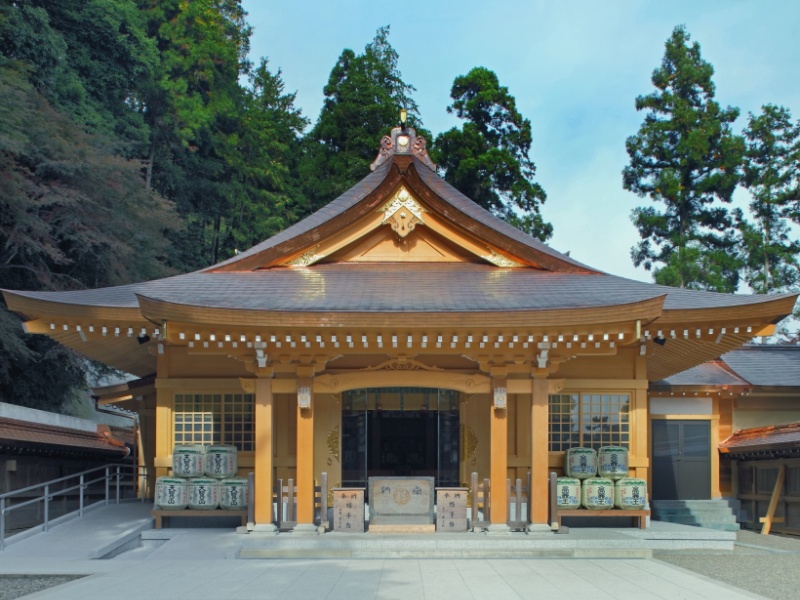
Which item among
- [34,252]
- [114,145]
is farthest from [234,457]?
[114,145]

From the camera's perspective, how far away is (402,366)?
45.0 feet

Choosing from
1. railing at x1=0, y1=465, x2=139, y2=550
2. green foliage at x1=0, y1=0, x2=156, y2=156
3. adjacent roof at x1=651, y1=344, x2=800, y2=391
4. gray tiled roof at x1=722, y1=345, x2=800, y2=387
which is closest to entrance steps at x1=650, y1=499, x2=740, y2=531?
adjacent roof at x1=651, y1=344, x2=800, y2=391

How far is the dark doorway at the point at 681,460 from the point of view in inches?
707

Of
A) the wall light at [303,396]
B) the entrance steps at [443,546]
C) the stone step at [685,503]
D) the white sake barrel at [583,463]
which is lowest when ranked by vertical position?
the stone step at [685,503]

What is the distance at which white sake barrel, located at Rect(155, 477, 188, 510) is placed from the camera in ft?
44.5

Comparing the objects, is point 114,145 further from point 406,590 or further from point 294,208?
point 406,590

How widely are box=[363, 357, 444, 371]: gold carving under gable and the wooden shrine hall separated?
33 millimetres

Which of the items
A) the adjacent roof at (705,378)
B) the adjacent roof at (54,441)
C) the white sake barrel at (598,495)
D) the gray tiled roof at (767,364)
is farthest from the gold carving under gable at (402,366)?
the gray tiled roof at (767,364)

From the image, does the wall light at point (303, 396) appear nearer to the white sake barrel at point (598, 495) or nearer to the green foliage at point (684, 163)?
the white sake barrel at point (598, 495)

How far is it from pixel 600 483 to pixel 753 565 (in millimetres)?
2521

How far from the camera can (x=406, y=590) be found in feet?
30.6

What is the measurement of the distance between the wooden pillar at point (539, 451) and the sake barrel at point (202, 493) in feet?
16.5

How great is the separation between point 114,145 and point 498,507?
18.8m

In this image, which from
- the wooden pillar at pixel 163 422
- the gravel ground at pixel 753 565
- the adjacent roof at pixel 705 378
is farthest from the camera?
the adjacent roof at pixel 705 378
